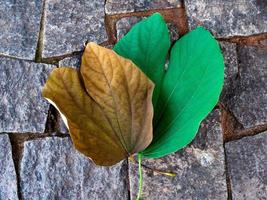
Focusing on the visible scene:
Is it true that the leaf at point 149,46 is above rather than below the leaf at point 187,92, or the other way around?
above

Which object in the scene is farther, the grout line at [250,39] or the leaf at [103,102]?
the grout line at [250,39]

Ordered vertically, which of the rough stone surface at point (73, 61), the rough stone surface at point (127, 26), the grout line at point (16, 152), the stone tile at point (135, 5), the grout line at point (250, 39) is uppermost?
the stone tile at point (135, 5)

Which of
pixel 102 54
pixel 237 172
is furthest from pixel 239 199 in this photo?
pixel 102 54

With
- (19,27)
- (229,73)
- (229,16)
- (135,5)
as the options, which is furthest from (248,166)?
(19,27)

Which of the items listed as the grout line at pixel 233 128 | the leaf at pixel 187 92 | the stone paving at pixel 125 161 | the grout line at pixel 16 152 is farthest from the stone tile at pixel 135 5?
the grout line at pixel 16 152

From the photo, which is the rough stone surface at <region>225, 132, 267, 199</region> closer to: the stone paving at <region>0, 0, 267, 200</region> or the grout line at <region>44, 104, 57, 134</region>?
the stone paving at <region>0, 0, 267, 200</region>

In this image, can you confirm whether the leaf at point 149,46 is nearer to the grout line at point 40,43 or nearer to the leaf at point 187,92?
the leaf at point 187,92

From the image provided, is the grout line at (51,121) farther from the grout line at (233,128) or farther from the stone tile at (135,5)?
the grout line at (233,128)

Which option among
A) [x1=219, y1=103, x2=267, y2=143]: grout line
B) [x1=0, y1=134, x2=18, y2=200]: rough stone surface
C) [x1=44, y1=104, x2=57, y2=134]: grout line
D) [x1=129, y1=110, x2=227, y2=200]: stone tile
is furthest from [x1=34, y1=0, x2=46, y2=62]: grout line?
[x1=219, y1=103, x2=267, y2=143]: grout line
